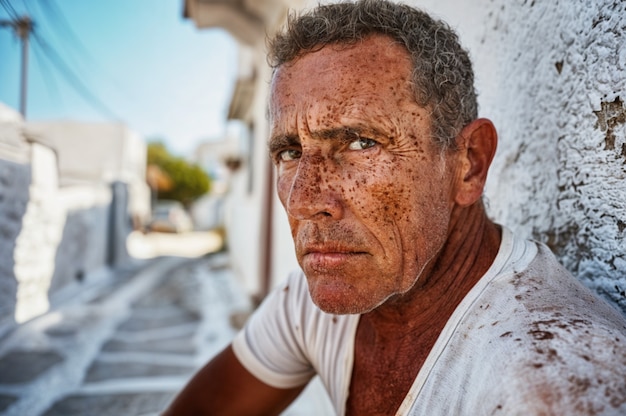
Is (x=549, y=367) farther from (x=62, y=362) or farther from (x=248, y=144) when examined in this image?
(x=248, y=144)

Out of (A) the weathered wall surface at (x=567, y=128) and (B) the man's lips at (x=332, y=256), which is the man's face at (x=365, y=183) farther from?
(A) the weathered wall surface at (x=567, y=128)

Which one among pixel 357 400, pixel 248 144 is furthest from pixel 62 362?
pixel 248 144

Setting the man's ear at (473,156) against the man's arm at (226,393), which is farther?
the man's arm at (226,393)

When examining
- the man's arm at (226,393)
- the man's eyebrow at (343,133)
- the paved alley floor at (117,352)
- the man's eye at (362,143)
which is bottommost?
the paved alley floor at (117,352)

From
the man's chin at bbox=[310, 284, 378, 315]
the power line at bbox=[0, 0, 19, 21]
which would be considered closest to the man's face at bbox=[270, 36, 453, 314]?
the man's chin at bbox=[310, 284, 378, 315]

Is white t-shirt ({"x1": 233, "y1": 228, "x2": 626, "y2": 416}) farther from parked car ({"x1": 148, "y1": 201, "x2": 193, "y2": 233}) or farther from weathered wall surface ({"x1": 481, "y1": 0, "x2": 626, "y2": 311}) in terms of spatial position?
parked car ({"x1": 148, "y1": 201, "x2": 193, "y2": 233})

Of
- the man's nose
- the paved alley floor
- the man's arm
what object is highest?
the man's nose

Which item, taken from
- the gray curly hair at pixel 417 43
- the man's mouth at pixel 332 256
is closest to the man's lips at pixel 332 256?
the man's mouth at pixel 332 256

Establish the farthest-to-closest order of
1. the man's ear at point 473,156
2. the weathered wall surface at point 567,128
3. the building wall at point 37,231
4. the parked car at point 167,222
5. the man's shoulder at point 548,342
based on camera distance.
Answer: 1. the parked car at point 167,222
2. the building wall at point 37,231
3. the man's ear at point 473,156
4. the weathered wall surface at point 567,128
5. the man's shoulder at point 548,342

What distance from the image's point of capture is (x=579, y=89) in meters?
1.16

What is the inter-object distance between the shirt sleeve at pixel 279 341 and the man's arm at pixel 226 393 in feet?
0.11

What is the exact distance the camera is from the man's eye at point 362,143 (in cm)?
110

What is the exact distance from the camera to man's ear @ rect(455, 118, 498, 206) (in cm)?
117

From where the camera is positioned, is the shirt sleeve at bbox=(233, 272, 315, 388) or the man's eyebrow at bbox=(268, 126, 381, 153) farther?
the shirt sleeve at bbox=(233, 272, 315, 388)
